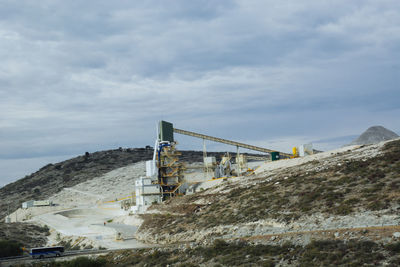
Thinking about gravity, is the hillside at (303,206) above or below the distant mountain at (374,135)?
below

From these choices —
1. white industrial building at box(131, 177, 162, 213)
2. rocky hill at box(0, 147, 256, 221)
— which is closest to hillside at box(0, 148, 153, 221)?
rocky hill at box(0, 147, 256, 221)

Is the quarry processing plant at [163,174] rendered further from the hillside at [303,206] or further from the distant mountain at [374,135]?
the distant mountain at [374,135]

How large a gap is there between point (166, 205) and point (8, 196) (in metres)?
100

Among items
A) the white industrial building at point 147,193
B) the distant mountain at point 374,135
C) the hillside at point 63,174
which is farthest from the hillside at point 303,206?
the hillside at point 63,174

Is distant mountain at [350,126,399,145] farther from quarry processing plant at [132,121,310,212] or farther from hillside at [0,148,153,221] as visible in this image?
hillside at [0,148,153,221]

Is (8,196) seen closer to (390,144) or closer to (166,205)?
(166,205)

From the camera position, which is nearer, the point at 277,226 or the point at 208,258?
the point at 208,258

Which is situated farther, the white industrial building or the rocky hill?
the rocky hill

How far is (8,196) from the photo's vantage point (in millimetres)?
145375

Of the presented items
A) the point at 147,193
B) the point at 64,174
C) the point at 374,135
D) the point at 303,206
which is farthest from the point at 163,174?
the point at 64,174

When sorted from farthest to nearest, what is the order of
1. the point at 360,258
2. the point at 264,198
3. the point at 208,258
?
the point at 264,198 < the point at 208,258 < the point at 360,258

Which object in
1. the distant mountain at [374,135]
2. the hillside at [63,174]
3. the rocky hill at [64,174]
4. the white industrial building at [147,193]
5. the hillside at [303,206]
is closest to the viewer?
the hillside at [303,206]

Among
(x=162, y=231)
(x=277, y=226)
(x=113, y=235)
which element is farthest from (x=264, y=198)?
(x=113, y=235)

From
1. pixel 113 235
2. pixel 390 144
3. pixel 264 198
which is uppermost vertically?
pixel 390 144
